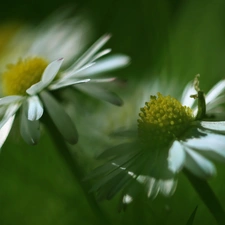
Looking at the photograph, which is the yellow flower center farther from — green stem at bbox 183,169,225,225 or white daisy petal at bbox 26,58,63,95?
green stem at bbox 183,169,225,225

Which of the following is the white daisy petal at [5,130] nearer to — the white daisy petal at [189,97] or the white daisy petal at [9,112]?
the white daisy petal at [9,112]

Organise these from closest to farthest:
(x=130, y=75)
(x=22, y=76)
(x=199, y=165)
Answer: (x=199, y=165) < (x=22, y=76) < (x=130, y=75)

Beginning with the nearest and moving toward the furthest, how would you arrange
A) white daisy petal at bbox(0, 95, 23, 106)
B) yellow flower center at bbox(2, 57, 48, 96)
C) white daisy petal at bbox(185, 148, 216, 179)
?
1. white daisy petal at bbox(185, 148, 216, 179)
2. white daisy petal at bbox(0, 95, 23, 106)
3. yellow flower center at bbox(2, 57, 48, 96)

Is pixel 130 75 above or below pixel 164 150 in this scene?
above

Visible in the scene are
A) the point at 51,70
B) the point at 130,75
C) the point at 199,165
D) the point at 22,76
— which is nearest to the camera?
the point at 199,165

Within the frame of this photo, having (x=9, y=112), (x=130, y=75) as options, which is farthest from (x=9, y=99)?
(x=130, y=75)


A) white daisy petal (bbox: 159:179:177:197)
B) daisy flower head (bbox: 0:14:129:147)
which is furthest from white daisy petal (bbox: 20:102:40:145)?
white daisy petal (bbox: 159:179:177:197)

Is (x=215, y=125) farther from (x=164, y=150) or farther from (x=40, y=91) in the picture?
(x=40, y=91)

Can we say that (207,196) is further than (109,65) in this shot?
No
